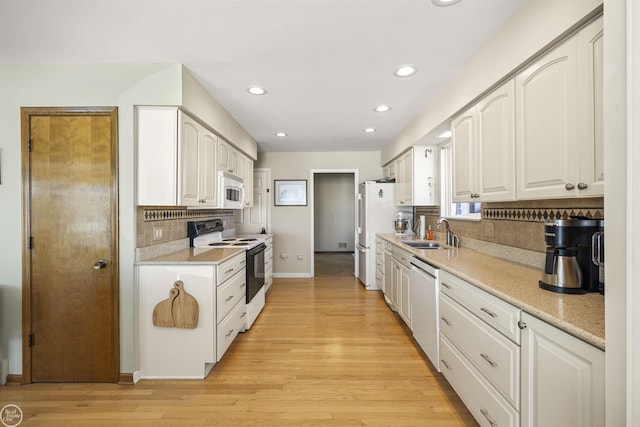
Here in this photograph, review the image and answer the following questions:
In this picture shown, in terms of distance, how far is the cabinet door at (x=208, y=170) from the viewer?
9.03 ft

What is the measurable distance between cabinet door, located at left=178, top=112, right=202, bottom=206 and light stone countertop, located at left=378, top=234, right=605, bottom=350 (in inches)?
82.1

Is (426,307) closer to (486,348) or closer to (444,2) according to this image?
(486,348)

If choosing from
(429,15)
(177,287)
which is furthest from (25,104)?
(429,15)

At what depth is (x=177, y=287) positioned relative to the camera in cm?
221

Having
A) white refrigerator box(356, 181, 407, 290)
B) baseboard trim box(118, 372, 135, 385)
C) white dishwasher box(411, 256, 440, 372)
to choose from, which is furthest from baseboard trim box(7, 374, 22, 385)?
white refrigerator box(356, 181, 407, 290)

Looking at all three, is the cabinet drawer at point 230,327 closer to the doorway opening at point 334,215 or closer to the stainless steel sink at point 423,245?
the stainless steel sink at point 423,245

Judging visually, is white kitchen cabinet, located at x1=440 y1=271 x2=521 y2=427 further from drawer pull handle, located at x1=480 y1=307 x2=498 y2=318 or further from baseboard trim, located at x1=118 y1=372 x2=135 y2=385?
Answer: baseboard trim, located at x1=118 y1=372 x2=135 y2=385

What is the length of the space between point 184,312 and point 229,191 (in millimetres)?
1563

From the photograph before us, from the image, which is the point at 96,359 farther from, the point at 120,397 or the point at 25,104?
the point at 25,104

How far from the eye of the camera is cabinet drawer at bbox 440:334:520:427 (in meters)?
1.35

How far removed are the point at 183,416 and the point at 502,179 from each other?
2.53 m

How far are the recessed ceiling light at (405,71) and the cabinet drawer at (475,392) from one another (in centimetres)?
206

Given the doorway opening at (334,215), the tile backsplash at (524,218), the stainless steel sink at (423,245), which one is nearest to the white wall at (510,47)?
the tile backsplash at (524,218)

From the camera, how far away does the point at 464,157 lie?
7.52ft
